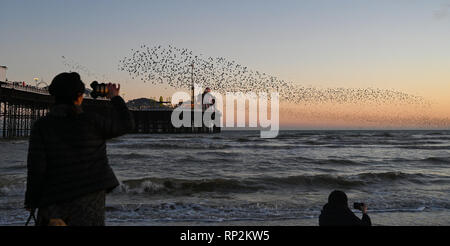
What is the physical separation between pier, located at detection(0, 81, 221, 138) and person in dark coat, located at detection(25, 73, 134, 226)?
0.51 metres

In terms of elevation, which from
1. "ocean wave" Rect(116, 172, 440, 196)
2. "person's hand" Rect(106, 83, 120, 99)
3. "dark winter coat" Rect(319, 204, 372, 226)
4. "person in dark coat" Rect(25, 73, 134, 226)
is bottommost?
"ocean wave" Rect(116, 172, 440, 196)

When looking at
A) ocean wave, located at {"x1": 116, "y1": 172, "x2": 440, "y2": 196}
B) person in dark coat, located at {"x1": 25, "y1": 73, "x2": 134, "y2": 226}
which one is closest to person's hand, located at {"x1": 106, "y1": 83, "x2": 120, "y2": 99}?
person in dark coat, located at {"x1": 25, "y1": 73, "x2": 134, "y2": 226}

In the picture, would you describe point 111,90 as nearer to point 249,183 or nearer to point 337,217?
point 337,217

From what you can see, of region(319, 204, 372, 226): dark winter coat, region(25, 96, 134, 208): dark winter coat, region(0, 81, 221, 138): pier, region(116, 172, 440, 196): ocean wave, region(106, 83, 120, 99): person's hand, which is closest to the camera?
region(25, 96, 134, 208): dark winter coat

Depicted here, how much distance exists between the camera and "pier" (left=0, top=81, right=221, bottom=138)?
172 feet

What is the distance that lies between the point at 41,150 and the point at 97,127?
12.7 inches

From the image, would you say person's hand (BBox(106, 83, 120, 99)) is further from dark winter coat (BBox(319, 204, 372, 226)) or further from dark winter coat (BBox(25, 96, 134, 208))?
dark winter coat (BBox(319, 204, 372, 226))

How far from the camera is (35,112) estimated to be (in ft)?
229

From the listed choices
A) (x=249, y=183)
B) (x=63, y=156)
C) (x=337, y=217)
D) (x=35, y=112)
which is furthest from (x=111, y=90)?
(x=35, y=112)

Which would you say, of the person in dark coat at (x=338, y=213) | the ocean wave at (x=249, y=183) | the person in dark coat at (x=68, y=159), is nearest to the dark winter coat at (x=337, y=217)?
the person in dark coat at (x=338, y=213)

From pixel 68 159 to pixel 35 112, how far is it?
7603cm

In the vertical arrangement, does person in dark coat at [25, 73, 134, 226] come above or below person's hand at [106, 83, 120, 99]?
below

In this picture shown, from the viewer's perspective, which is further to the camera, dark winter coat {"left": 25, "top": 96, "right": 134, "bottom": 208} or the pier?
the pier
